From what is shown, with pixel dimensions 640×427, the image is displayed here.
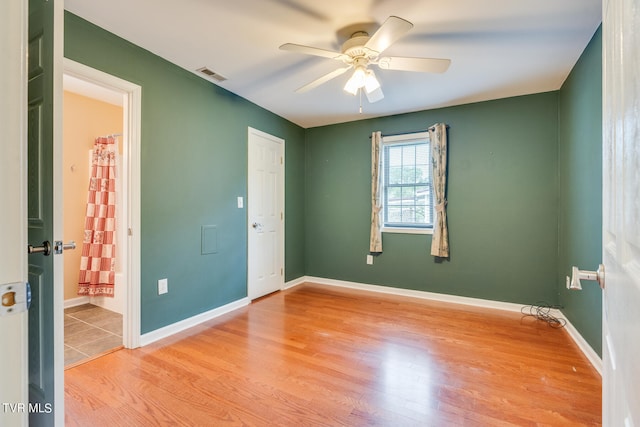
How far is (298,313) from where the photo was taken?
129 inches

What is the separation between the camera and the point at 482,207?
140 inches

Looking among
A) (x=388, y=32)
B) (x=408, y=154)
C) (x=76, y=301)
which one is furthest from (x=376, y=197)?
(x=76, y=301)

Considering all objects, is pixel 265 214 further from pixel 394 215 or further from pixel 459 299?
pixel 459 299

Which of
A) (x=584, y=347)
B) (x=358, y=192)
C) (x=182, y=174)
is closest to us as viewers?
(x=584, y=347)

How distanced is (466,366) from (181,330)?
244 cm

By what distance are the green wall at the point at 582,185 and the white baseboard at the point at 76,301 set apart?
4.95 metres

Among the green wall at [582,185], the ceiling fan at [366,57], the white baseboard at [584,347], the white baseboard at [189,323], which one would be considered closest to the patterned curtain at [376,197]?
the ceiling fan at [366,57]

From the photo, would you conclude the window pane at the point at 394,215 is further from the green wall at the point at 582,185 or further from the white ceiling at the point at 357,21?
the green wall at the point at 582,185

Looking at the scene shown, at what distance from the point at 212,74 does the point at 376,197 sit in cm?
246

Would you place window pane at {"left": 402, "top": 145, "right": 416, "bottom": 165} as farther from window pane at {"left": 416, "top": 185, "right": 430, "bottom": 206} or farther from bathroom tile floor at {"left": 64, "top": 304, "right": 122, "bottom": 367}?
bathroom tile floor at {"left": 64, "top": 304, "right": 122, "bottom": 367}

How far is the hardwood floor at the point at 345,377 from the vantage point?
1658mm

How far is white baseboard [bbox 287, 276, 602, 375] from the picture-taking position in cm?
232

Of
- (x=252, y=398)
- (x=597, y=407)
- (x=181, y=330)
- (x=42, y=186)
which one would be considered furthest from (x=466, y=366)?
(x=42, y=186)
